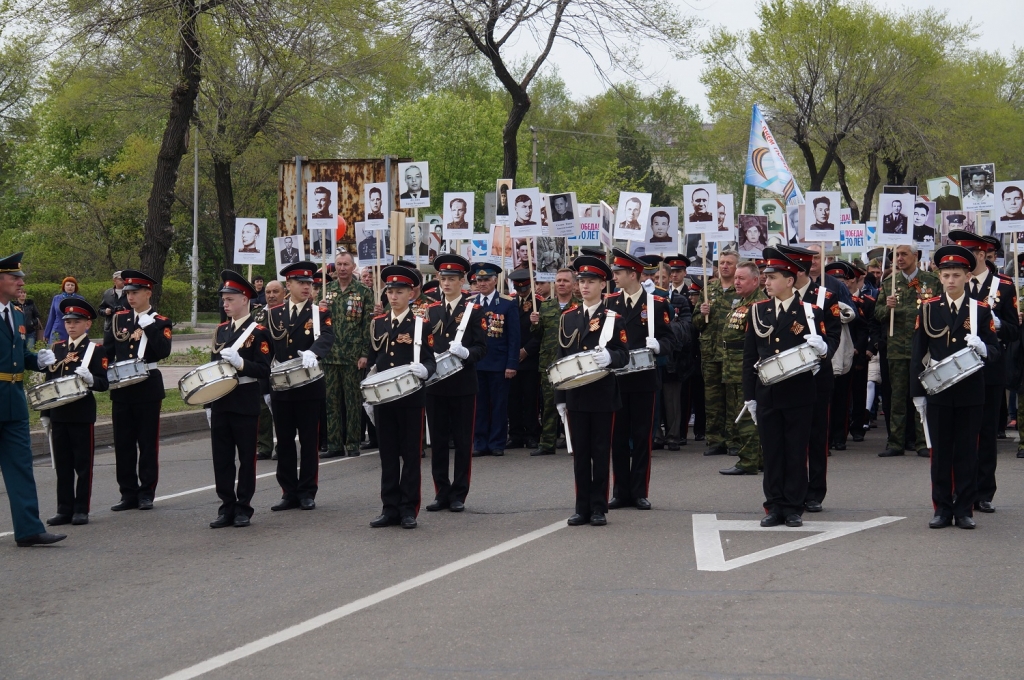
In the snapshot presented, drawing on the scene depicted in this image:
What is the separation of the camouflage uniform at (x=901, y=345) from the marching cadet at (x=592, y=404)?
5297 millimetres

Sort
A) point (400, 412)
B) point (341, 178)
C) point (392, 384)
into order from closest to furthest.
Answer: point (392, 384) < point (400, 412) < point (341, 178)

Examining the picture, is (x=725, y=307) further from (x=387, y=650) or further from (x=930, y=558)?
(x=387, y=650)

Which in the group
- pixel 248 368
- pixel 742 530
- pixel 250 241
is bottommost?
pixel 742 530

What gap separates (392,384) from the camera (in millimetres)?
9570

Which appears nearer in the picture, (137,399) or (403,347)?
(403,347)

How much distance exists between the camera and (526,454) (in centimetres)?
1443

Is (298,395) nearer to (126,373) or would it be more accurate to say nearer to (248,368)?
(248,368)

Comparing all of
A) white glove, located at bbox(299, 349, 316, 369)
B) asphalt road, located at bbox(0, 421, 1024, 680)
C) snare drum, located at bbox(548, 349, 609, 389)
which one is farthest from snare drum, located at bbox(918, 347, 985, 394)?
white glove, located at bbox(299, 349, 316, 369)

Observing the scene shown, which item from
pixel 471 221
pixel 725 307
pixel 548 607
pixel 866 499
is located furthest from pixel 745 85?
pixel 548 607

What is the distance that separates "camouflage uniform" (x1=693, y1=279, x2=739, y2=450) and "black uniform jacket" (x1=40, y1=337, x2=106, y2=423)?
6.57 meters

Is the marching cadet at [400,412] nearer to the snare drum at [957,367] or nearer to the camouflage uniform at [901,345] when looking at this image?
the snare drum at [957,367]

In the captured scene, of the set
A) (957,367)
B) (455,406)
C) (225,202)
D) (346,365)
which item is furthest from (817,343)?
(225,202)

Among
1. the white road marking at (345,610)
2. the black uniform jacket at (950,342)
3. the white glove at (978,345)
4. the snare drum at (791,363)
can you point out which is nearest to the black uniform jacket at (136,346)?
the white road marking at (345,610)

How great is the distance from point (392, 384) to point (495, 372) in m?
4.98
